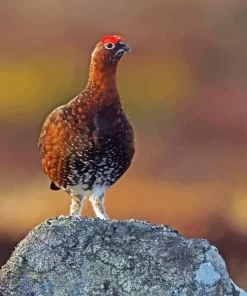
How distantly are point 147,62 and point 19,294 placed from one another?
11219mm

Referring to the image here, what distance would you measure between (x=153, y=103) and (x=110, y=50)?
894cm

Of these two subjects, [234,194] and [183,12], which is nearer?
[234,194]

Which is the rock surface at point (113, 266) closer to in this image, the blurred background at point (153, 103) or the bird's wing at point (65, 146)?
the bird's wing at point (65, 146)

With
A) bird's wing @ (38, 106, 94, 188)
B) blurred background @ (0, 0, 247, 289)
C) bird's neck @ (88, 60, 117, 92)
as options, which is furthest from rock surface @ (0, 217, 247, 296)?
blurred background @ (0, 0, 247, 289)

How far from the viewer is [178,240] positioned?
3.51m

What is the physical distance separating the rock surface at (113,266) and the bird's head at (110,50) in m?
0.81

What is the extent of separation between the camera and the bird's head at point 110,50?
407cm

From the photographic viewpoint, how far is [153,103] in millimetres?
13000

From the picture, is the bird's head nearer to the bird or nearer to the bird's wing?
the bird

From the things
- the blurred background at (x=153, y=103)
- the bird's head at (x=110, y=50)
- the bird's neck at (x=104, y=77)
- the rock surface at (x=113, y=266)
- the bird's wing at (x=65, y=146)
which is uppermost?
the blurred background at (x=153, y=103)

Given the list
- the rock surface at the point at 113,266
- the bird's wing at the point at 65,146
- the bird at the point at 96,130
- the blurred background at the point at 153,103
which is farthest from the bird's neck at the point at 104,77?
the blurred background at the point at 153,103

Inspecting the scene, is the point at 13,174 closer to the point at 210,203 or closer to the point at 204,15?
the point at 210,203

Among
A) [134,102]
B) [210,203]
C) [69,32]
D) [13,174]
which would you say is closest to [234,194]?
[210,203]

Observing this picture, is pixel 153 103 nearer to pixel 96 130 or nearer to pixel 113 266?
pixel 96 130
